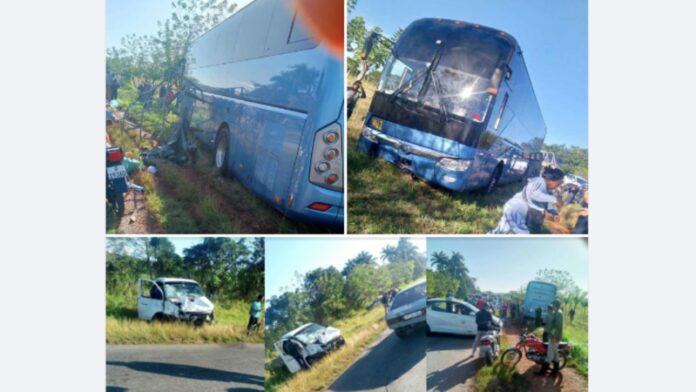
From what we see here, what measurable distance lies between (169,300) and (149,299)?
0.19m

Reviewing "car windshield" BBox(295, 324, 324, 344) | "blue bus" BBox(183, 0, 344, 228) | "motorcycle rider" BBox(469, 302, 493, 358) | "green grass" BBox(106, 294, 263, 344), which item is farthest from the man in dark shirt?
"green grass" BBox(106, 294, 263, 344)

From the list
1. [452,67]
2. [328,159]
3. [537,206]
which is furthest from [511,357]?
[452,67]

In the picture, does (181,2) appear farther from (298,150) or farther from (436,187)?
Answer: (436,187)

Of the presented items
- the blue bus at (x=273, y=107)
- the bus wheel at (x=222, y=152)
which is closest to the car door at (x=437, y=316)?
the blue bus at (x=273, y=107)

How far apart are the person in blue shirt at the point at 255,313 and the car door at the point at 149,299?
845 millimetres

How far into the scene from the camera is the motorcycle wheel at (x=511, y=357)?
6227 millimetres

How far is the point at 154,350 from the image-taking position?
20.1 ft

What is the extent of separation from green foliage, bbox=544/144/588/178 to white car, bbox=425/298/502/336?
62.0 inches

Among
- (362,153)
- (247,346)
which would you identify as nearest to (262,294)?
(247,346)

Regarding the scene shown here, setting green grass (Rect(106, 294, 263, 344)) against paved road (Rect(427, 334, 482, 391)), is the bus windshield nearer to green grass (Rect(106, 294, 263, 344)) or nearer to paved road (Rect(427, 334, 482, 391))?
paved road (Rect(427, 334, 482, 391))

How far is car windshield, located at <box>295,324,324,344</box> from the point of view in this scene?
6.07 m

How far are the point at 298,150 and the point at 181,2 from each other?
1.83 meters

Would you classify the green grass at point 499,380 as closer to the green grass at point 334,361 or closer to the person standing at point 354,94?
the green grass at point 334,361

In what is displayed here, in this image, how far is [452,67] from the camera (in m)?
5.97
